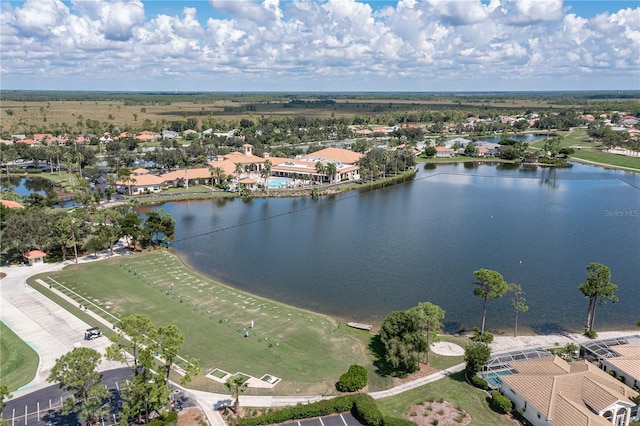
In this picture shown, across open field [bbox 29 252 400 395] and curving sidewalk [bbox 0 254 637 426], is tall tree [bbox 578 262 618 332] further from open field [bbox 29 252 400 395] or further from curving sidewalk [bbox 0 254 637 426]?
open field [bbox 29 252 400 395]

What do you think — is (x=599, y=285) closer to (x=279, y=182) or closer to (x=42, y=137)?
(x=279, y=182)

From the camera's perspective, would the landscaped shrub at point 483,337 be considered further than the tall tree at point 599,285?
No

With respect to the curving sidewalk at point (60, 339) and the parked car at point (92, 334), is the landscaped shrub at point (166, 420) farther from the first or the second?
the parked car at point (92, 334)

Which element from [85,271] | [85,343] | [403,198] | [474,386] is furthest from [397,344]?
[403,198]

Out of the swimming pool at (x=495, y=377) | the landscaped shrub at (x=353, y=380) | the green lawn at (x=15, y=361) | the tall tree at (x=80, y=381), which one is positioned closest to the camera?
Result: the tall tree at (x=80, y=381)

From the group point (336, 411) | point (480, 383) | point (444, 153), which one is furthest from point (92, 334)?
point (444, 153)

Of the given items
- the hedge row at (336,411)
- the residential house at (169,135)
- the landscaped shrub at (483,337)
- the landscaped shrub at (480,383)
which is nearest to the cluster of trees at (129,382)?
the hedge row at (336,411)
